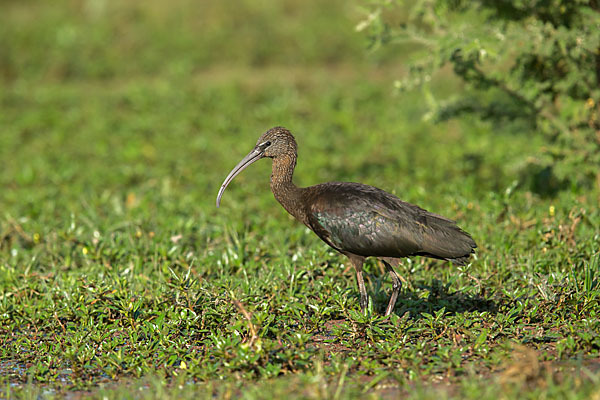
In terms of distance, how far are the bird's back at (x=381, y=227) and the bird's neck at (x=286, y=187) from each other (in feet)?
0.64

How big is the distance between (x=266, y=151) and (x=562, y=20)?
343 centimetres

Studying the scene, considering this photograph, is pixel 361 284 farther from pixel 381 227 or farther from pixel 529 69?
pixel 529 69

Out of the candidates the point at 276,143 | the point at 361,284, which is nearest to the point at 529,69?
the point at 276,143

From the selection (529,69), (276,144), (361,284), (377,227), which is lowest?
(361,284)

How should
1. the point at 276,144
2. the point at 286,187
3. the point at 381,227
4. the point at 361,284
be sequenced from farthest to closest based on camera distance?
the point at 276,144 < the point at 286,187 < the point at 361,284 < the point at 381,227

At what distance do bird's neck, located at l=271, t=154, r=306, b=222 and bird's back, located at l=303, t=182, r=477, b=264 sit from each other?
0.19m

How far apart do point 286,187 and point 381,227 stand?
0.82 m

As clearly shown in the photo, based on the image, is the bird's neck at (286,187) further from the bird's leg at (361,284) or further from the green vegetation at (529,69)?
the green vegetation at (529,69)

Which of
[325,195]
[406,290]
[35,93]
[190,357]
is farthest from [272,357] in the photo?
[35,93]

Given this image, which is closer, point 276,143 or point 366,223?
point 366,223

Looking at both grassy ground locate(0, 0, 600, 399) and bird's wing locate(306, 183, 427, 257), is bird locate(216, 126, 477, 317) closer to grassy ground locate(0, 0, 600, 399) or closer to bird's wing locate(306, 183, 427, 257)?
bird's wing locate(306, 183, 427, 257)

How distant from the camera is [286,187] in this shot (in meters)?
5.68

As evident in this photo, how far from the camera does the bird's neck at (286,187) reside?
5.58 meters

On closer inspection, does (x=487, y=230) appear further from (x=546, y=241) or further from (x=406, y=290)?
(x=406, y=290)
